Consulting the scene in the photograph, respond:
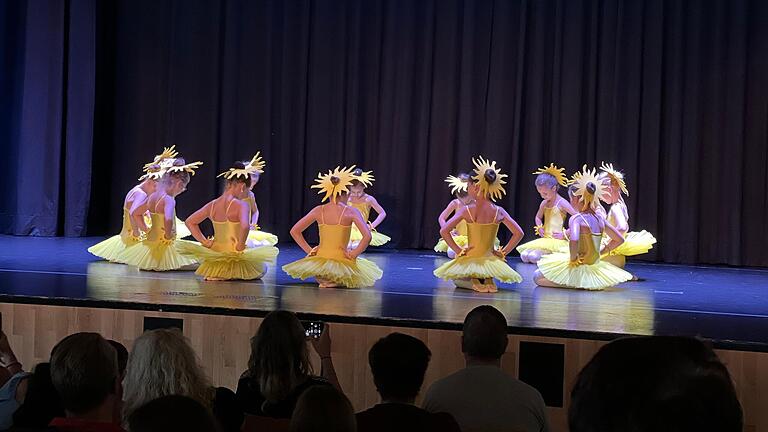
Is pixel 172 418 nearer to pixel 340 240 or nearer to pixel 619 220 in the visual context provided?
pixel 340 240

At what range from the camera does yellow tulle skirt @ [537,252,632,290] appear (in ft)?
22.9

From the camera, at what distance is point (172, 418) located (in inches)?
57.8

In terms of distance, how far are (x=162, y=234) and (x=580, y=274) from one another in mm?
3374

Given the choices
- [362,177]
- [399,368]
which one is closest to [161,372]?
[399,368]

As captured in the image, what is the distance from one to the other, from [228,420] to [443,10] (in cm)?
796

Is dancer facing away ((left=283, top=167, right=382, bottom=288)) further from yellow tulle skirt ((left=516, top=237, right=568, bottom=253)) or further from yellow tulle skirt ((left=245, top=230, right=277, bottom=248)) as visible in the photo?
yellow tulle skirt ((left=516, top=237, right=568, bottom=253))

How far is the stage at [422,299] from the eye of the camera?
4.99 m

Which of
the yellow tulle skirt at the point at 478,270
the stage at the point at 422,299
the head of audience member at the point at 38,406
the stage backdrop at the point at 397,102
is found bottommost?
the head of audience member at the point at 38,406

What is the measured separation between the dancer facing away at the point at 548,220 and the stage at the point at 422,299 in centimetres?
60

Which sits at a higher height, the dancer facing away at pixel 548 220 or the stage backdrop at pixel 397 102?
the stage backdrop at pixel 397 102

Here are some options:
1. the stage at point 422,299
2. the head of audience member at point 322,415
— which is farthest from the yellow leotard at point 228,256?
the head of audience member at point 322,415

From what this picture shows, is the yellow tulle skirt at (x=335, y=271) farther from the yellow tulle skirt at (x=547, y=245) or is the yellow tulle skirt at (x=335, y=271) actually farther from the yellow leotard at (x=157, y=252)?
the yellow tulle skirt at (x=547, y=245)

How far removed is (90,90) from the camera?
1061cm

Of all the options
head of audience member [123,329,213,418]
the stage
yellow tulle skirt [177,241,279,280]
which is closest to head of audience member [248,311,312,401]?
head of audience member [123,329,213,418]
